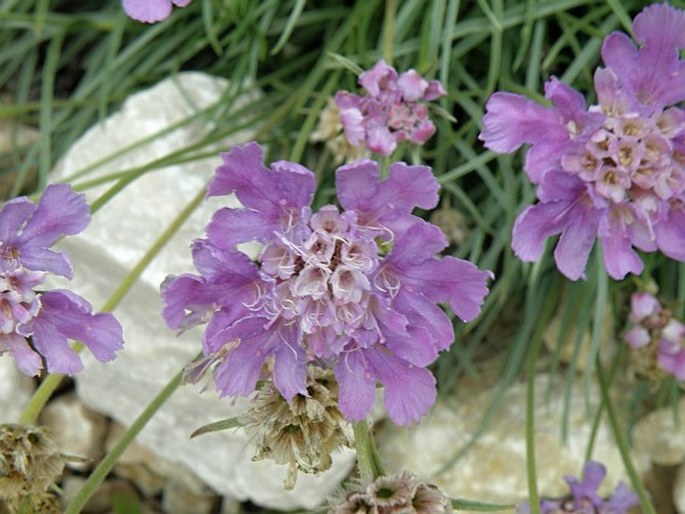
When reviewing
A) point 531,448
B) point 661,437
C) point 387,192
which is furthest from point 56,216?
point 661,437

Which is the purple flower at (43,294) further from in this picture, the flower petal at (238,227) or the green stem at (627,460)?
the green stem at (627,460)

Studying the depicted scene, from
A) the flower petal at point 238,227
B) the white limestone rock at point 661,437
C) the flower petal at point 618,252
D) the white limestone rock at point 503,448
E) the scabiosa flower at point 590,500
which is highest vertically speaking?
the flower petal at point 618,252

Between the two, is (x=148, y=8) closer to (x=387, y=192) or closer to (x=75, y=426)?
(x=387, y=192)

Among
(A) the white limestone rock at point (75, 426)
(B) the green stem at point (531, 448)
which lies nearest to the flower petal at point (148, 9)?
(B) the green stem at point (531, 448)

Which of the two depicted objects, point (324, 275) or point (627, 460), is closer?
point (324, 275)

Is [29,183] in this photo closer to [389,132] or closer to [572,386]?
[389,132]

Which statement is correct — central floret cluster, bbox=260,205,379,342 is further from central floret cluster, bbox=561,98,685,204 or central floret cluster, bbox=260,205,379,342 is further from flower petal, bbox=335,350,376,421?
central floret cluster, bbox=561,98,685,204

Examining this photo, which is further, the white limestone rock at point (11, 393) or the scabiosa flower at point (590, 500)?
the white limestone rock at point (11, 393)

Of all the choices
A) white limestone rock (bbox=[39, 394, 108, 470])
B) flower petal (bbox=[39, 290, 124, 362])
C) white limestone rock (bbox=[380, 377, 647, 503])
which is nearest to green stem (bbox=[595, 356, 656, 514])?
white limestone rock (bbox=[380, 377, 647, 503])
